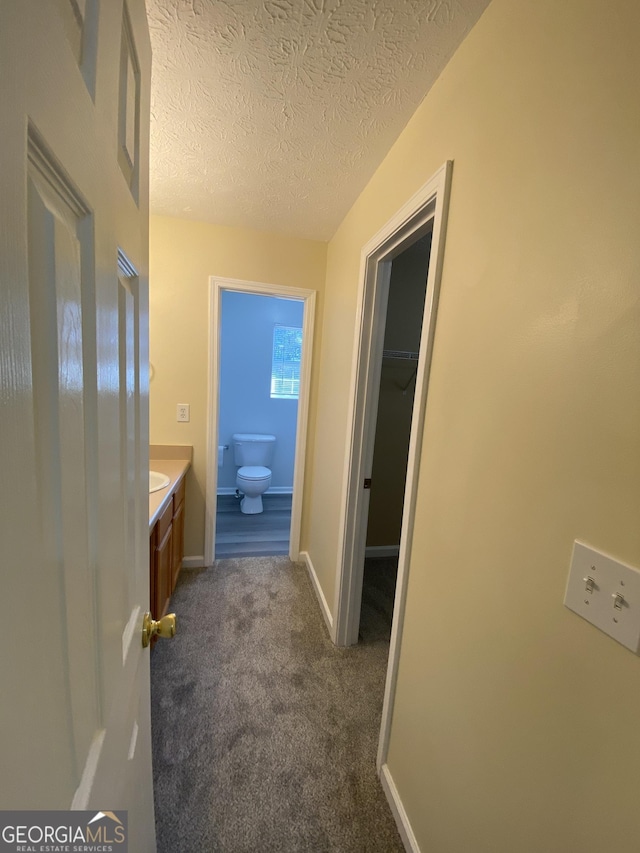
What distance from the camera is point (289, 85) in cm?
114

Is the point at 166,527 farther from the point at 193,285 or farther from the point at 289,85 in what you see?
the point at 289,85

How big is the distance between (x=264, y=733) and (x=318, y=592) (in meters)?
0.95

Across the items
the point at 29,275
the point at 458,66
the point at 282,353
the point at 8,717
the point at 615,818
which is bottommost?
the point at 615,818

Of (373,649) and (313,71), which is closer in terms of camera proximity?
(313,71)

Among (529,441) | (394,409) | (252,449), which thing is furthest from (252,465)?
(529,441)

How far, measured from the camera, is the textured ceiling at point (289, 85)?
917mm

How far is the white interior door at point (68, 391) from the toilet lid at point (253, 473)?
2964 millimetres

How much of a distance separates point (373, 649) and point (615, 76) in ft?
7.55

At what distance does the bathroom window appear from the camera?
4129mm

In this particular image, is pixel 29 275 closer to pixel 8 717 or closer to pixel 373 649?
pixel 8 717

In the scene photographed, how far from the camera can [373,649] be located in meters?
1.92

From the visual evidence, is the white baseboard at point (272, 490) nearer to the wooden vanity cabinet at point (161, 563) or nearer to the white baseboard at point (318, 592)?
the white baseboard at point (318, 592)

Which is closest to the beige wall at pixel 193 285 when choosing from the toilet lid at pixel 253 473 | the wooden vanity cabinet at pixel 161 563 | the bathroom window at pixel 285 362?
the wooden vanity cabinet at pixel 161 563

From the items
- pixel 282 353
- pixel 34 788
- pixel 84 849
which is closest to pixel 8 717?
pixel 34 788
